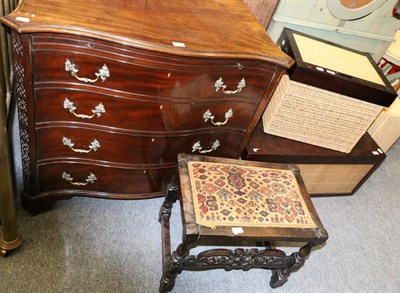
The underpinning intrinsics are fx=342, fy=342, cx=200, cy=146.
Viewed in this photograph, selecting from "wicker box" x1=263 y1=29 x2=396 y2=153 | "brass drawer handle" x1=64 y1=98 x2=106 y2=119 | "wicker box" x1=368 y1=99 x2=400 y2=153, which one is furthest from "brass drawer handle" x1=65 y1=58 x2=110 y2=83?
"wicker box" x1=368 y1=99 x2=400 y2=153

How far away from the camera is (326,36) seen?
2.14 meters

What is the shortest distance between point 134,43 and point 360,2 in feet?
5.00

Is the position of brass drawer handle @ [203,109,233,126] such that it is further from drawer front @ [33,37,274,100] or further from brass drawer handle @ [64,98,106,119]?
brass drawer handle @ [64,98,106,119]

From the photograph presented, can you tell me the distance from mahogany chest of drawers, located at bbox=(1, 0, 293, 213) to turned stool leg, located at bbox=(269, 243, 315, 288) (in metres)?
0.55

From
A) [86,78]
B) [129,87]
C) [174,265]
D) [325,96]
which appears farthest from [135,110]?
[325,96]

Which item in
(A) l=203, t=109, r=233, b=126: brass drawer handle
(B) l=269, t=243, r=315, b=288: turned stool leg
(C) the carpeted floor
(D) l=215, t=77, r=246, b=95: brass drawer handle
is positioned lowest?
(C) the carpeted floor

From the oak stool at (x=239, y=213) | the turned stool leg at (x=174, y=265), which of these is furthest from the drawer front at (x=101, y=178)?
the turned stool leg at (x=174, y=265)

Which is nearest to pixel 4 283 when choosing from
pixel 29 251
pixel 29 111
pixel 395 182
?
pixel 29 251

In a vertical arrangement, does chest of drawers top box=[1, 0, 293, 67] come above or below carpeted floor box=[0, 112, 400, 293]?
above

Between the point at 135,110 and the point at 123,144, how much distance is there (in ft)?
0.59

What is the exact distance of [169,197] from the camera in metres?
1.62

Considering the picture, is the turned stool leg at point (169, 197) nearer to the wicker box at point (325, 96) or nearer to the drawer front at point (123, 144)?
the drawer front at point (123, 144)

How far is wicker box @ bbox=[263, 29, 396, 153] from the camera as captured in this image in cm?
160

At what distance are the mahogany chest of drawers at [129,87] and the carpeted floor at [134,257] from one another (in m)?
0.15
